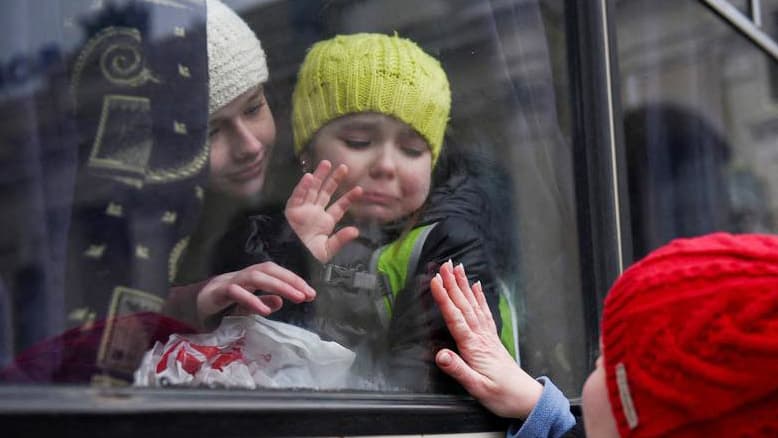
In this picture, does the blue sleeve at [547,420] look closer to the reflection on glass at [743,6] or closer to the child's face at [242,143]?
the child's face at [242,143]

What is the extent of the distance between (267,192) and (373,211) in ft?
0.72

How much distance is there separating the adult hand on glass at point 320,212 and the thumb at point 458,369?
259 mm

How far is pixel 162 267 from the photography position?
1187mm

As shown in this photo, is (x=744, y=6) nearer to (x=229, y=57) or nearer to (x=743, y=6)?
(x=743, y=6)

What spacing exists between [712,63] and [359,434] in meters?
2.30

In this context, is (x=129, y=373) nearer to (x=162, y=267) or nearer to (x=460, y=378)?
(x=162, y=267)

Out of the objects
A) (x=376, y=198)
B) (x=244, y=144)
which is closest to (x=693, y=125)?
(x=376, y=198)

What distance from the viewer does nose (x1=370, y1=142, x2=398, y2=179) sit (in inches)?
62.2

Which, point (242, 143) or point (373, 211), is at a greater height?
point (242, 143)

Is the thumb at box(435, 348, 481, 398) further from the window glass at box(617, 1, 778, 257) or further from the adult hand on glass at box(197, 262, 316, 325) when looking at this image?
the window glass at box(617, 1, 778, 257)

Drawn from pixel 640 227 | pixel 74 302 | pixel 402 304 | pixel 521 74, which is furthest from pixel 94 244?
pixel 640 227

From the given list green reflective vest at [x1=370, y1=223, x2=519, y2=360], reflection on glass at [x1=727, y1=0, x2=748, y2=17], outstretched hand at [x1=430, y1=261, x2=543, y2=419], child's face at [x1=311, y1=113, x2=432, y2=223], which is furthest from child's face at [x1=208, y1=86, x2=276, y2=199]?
reflection on glass at [x1=727, y1=0, x2=748, y2=17]

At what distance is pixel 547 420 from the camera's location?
162cm

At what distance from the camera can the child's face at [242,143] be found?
1.32 metres
